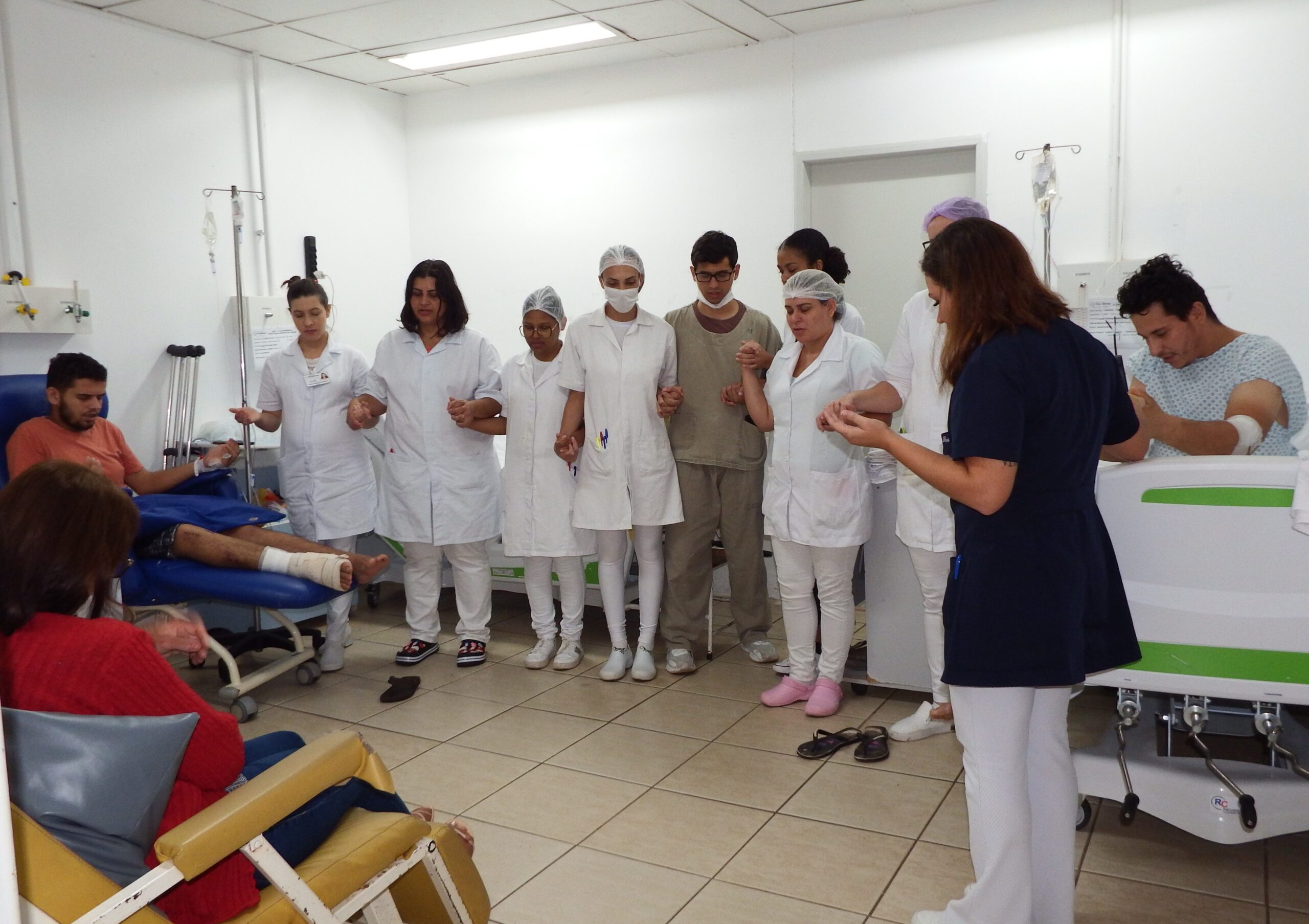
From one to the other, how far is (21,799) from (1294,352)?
4.73m

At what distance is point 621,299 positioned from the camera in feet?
12.3

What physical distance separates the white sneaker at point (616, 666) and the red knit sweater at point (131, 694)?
89.7 inches

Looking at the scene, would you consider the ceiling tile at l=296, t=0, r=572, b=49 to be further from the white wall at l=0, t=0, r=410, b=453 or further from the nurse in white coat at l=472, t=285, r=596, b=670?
the nurse in white coat at l=472, t=285, r=596, b=670

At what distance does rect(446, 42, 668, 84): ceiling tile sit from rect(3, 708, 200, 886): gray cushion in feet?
15.1

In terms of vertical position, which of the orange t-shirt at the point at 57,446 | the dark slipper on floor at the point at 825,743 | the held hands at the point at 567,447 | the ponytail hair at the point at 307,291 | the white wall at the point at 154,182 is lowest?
the dark slipper on floor at the point at 825,743

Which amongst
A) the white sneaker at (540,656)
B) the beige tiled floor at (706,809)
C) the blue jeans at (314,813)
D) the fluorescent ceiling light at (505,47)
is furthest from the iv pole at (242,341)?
the blue jeans at (314,813)

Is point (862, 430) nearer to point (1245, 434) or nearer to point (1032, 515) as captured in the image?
point (1032, 515)

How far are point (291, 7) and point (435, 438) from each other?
2.09m

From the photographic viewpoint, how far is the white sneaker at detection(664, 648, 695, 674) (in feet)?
12.9

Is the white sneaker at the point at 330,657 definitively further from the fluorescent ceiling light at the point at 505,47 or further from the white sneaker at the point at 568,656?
the fluorescent ceiling light at the point at 505,47

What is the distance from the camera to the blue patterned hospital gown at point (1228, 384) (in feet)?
8.78

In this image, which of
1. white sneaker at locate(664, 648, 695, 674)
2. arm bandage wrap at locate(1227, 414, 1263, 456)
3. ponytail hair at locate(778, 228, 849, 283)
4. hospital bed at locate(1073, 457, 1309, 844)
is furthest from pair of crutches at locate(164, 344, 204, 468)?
arm bandage wrap at locate(1227, 414, 1263, 456)

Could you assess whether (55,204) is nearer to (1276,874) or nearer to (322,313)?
(322,313)

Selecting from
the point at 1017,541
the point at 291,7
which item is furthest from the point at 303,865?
the point at 291,7
